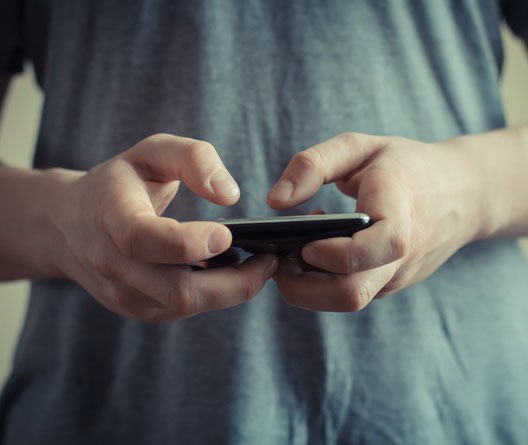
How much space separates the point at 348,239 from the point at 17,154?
55.8 inches

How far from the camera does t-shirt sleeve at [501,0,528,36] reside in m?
0.68

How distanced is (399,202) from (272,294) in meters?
0.27

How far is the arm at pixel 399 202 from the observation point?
0.38 meters

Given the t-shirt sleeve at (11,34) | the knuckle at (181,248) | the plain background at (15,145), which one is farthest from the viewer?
the plain background at (15,145)

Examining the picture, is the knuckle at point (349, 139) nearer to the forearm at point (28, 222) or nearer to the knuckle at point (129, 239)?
the knuckle at point (129, 239)

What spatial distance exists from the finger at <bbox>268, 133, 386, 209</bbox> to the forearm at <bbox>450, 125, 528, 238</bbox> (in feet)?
0.48

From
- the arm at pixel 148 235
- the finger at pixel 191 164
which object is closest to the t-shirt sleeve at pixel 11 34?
the arm at pixel 148 235

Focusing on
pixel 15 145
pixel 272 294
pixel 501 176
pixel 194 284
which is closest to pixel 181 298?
pixel 194 284

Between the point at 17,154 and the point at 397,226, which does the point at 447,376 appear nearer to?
the point at 397,226

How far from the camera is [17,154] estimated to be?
4.83 ft

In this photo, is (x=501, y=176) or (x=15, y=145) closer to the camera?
(x=501, y=176)

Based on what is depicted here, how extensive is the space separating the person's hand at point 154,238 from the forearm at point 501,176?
28 cm

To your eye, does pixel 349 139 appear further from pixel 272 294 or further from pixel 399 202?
pixel 272 294

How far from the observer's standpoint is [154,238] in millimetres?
353
